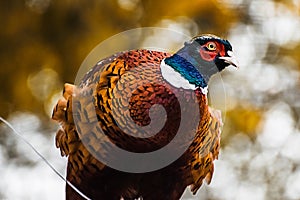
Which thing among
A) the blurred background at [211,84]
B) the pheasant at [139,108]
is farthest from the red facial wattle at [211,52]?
the blurred background at [211,84]

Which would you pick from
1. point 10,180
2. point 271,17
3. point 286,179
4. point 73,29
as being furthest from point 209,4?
point 286,179

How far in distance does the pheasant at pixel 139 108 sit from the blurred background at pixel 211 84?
8 centimetres

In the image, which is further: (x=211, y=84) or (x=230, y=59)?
(x=211, y=84)

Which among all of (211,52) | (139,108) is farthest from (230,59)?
(139,108)

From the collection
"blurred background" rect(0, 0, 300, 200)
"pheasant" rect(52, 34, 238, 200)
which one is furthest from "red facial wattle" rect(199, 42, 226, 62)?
"blurred background" rect(0, 0, 300, 200)

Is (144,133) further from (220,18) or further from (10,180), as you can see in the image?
(220,18)

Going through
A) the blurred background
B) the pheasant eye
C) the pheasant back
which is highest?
the pheasant eye

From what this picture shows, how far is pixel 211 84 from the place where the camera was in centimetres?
104

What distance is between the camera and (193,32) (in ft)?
5.19

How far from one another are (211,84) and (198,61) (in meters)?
0.17

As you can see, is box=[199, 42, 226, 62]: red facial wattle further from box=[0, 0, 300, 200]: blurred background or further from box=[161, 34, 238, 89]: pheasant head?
box=[0, 0, 300, 200]: blurred background

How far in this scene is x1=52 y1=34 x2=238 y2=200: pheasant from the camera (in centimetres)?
87

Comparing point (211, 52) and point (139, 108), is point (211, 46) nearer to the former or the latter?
point (211, 52)

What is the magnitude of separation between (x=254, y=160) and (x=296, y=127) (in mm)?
174
